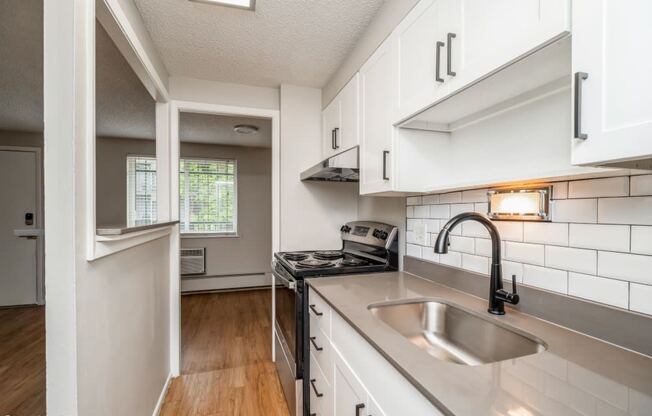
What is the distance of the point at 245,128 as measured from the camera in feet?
11.6

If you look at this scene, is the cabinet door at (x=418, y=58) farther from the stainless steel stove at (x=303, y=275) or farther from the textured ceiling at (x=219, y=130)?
the textured ceiling at (x=219, y=130)

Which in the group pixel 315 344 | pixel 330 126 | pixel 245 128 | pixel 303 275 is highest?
pixel 245 128

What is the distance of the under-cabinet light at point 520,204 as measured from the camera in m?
1.03

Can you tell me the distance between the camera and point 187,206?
4.54 m

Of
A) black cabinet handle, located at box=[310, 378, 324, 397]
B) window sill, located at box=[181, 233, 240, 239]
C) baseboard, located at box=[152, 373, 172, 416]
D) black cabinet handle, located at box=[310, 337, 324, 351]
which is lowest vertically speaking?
baseboard, located at box=[152, 373, 172, 416]

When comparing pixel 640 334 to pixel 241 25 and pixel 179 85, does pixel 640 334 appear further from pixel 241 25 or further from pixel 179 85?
pixel 179 85

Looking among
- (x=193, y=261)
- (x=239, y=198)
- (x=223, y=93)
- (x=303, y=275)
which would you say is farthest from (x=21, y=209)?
(x=303, y=275)

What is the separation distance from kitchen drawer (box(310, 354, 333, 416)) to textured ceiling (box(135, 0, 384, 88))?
5.93 feet

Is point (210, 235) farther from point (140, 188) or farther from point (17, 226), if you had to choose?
point (17, 226)

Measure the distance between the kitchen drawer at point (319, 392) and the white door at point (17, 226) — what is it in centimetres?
437

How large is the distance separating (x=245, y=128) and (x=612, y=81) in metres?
3.40

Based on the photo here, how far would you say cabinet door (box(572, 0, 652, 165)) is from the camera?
0.53m

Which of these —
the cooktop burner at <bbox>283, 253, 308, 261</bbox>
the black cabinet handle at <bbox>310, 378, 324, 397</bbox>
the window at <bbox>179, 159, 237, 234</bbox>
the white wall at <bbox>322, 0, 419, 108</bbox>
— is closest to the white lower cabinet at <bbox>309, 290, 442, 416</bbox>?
the black cabinet handle at <bbox>310, 378, 324, 397</bbox>

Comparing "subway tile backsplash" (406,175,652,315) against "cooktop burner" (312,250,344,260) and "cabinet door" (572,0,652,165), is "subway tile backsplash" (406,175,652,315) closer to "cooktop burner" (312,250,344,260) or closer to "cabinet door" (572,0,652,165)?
"cabinet door" (572,0,652,165)
